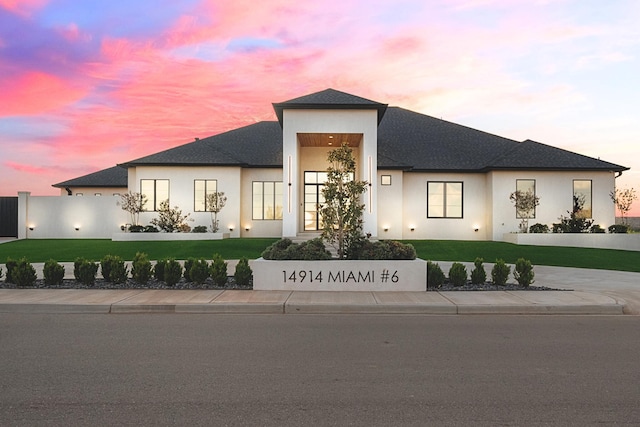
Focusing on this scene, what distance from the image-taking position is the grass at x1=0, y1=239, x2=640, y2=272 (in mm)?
20248

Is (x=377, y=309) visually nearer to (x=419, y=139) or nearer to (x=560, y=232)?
(x=560, y=232)

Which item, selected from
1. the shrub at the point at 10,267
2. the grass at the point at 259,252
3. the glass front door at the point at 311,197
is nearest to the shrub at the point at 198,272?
the shrub at the point at 10,267

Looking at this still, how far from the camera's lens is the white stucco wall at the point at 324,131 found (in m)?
22.4

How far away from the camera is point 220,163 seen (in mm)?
28328

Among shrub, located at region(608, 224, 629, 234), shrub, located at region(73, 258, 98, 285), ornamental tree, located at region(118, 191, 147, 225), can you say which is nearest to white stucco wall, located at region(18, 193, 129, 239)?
ornamental tree, located at region(118, 191, 147, 225)

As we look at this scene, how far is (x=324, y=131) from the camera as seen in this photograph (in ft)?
75.2

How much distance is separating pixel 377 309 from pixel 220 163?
19782 millimetres

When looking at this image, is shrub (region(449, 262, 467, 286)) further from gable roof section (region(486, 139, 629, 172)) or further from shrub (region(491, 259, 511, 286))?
gable roof section (region(486, 139, 629, 172))

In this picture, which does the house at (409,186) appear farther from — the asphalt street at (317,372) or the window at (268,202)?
the asphalt street at (317,372)

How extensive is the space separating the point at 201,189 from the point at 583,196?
71.3 ft

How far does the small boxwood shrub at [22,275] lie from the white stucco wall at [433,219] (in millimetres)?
20134

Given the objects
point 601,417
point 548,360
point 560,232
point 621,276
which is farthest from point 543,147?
point 601,417

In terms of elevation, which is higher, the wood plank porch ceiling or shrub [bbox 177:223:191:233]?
the wood plank porch ceiling

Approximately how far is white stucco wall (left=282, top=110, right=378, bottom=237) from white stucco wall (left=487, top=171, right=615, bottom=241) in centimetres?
915
